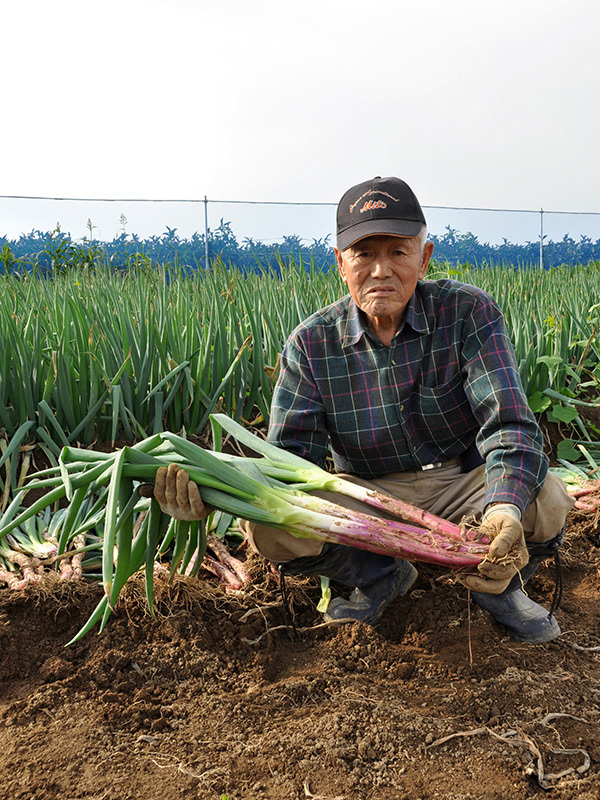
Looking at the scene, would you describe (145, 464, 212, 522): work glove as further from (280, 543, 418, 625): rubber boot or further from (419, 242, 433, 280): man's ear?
(419, 242, 433, 280): man's ear

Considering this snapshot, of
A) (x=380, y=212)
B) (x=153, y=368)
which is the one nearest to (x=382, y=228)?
(x=380, y=212)

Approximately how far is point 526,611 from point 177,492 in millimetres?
926

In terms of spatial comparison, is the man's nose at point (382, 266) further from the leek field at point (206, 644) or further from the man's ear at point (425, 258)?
the leek field at point (206, 644)

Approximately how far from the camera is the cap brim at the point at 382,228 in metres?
1.70

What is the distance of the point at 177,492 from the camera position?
4.84 feet

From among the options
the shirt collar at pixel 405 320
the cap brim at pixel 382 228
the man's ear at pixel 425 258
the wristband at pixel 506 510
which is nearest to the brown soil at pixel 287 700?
the wristband at pixel 506 510

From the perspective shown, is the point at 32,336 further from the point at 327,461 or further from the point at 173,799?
the point at 173,799

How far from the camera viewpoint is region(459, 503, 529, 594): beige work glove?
4.81 ft

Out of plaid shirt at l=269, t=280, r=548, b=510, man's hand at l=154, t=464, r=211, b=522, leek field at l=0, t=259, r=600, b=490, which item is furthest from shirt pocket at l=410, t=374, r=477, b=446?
leek field at l=0, t=259, r=600, b=490

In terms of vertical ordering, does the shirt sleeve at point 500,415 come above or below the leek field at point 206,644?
above

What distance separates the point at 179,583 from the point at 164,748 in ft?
1.68

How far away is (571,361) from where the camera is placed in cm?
350

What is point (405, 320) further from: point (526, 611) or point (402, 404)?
point (526, 611)

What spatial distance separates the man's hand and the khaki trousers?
8.4 inches
